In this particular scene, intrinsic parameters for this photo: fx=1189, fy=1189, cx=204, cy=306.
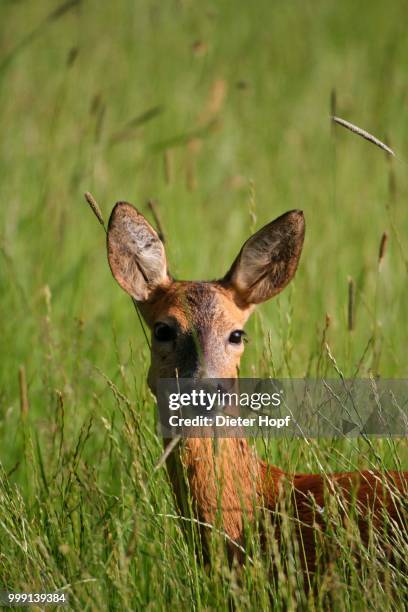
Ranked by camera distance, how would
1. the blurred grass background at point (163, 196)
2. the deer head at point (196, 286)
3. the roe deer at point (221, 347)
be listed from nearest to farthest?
the roe deer at point (221, 347), the deer head at point (196, 286), the blurred grass background at point (163, 196)

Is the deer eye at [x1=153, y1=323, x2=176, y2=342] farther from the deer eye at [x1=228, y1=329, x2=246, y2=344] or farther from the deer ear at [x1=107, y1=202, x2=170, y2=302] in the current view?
the deer ear at [x1=107, y1=202, x2=170, y2=302]

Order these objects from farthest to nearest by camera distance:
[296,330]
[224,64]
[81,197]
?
[224,64] → [81,197] → [296,330]

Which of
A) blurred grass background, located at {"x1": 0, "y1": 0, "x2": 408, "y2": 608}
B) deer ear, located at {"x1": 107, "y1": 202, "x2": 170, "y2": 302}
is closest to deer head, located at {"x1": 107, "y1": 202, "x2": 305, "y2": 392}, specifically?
deer ear, located at {"x1": 107, "y1": 202, "x2": 170, "y2": 302}

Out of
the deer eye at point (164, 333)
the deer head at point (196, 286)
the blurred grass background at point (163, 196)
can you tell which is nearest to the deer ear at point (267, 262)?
the deer head at point (196, 286)

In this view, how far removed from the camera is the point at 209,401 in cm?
342

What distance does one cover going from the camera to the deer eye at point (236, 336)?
367 centimetres

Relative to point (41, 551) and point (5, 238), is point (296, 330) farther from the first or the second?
point (41, 551)

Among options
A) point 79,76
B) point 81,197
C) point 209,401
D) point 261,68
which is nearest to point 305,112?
point 261,68

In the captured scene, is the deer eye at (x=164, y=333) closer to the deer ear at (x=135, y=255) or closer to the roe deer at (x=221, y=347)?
the roe deer at (x=221, y=347)

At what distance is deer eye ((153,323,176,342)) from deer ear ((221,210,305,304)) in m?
0.36

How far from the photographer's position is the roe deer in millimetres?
3434

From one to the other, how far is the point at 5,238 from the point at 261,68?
352cm

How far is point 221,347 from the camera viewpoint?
359 cm

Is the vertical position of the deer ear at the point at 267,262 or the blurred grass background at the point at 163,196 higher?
the blurred grass background at the point at 163,196
